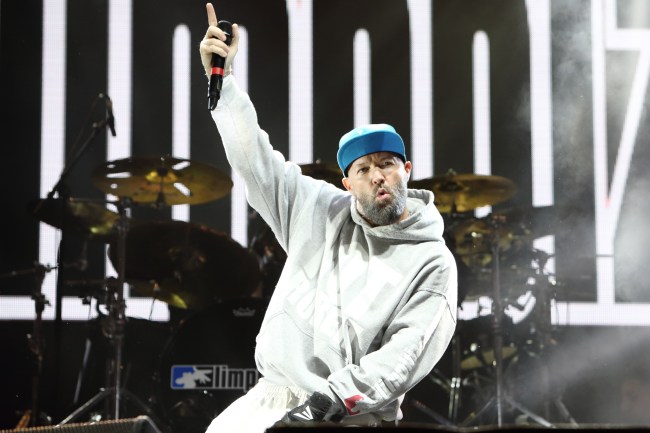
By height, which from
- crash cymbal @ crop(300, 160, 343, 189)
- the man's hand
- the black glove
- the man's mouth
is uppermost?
the man's hand

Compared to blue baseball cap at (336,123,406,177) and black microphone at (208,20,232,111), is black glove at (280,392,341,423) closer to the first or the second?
blue baseball cap at (336,123,406,177)

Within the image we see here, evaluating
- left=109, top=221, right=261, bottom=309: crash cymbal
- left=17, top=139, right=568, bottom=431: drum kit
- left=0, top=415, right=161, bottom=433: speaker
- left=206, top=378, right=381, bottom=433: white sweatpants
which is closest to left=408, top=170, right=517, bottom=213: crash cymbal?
left=17, top=139, right=568, bottom=431: drum kit

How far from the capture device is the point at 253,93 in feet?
22.8

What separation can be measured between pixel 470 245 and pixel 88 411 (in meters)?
2.82

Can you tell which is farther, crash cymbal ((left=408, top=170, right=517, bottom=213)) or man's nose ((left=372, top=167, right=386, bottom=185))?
crash cymbal ((left=408, top=170, right=517, bottom=213))

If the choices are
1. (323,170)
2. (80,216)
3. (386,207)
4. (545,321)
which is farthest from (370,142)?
(545,321)

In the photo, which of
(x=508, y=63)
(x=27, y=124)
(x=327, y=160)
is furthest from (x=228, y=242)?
(x=508, y=63)

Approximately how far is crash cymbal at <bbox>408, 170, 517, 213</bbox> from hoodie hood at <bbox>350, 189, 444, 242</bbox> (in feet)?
8.52

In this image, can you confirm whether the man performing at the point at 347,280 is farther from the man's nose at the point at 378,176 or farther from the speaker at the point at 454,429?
the speaker at the point at 454,429

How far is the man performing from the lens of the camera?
301cm

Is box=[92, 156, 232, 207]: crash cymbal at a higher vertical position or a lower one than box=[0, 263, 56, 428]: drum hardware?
higher

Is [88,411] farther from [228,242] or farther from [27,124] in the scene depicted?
[27,124]

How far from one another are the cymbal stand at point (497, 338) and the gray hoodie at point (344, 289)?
2.79 meters

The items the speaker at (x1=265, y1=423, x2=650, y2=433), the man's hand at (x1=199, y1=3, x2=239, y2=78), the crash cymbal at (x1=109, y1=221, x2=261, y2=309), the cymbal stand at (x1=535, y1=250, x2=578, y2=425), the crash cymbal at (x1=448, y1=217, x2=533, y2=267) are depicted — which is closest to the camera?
the speaker at (x1=265, y1=423, x2=650, y2=433)
